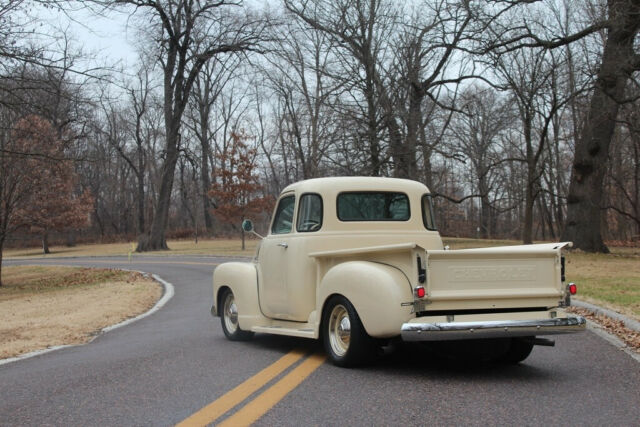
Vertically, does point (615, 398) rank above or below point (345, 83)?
below

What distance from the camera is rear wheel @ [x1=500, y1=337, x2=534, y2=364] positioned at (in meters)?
6.18

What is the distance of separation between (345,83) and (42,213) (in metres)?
32.5

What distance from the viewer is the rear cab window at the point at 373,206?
7355mm

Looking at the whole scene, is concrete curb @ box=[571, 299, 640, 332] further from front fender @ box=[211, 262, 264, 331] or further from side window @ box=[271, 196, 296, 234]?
front fender @ box=[211, 262, 264, 331]

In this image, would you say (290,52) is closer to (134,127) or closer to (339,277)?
(339,277)

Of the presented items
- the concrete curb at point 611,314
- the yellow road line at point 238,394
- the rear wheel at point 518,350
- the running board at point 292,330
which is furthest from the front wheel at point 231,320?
the concrete curb at point 611,314

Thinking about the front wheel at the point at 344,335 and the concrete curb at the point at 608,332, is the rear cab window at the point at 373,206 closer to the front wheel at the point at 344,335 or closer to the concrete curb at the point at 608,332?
the front wheel at the point at 344,335

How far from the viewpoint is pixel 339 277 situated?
20.0ft

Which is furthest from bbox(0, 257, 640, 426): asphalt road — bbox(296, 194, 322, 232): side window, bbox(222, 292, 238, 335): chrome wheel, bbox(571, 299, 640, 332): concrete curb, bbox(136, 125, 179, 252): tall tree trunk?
bbox(136, 125, 179, 252): tall tree trunk

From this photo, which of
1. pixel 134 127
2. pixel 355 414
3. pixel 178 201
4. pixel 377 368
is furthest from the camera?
pixel 178 201

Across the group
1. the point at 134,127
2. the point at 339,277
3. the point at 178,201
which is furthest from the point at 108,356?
A: the point at 178,201

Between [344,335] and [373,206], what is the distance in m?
1.90

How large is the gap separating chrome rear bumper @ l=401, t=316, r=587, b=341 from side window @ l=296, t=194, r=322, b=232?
2172 mm

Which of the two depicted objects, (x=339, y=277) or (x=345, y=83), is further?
(x=345, y=83)
